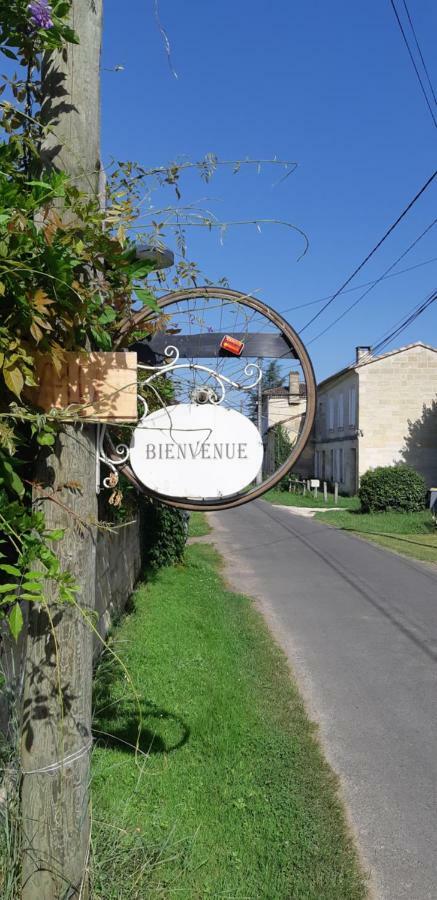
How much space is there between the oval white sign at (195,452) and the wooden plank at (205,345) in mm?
283

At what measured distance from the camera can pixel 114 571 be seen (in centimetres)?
708

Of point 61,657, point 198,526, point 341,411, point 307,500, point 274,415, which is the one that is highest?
point 341,411

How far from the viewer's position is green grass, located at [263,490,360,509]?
97.0 feet

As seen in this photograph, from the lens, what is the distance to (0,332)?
1834 millimetres

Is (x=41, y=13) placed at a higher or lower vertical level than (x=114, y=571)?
higher

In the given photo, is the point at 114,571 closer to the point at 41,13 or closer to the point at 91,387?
the point at 91,387

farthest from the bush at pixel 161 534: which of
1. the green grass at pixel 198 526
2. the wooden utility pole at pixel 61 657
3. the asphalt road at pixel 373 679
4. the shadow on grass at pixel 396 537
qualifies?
the wooden utility pole at pixel 61 657

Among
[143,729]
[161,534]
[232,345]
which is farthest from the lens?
[161,534]

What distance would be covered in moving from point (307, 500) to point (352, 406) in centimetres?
505

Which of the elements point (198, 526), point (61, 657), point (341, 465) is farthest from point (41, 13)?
point (341, 465)

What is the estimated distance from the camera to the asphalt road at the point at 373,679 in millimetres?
3625

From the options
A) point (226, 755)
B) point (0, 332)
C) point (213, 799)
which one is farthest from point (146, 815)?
point (0, 332)

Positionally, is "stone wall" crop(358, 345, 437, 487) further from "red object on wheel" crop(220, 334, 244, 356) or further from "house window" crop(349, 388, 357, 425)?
"red object on wheel" crop(220, 334, 244, 356)

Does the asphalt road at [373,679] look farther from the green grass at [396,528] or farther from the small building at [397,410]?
the small building at [397,410]
